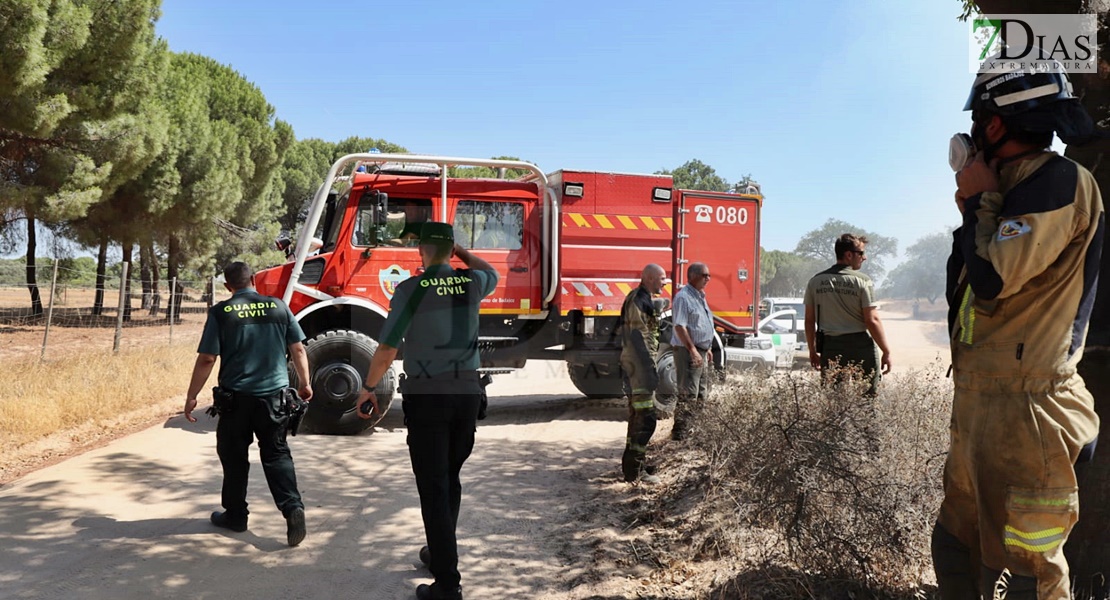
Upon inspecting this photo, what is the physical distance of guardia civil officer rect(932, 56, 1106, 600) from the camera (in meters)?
2.00

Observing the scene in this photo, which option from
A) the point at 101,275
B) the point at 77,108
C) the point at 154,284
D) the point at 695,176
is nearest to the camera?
the point at 77,108

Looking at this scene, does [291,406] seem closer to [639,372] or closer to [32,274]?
[639,372]

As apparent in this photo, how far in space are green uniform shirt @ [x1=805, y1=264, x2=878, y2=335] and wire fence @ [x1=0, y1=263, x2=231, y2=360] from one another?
9.64m

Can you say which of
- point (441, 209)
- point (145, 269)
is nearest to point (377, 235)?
point (441, 209)

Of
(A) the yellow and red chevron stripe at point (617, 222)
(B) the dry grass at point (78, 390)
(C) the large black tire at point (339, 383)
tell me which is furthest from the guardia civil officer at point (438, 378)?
(B) the dry grass at point (78, 390)

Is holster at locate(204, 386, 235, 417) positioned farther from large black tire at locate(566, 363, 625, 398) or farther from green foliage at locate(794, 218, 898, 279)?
green foliage at locate(794, 218, 898, 279)

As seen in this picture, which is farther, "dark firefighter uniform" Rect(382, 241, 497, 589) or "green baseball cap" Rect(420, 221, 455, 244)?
"green baseball cap" Rect(420, 221, 455, 244)

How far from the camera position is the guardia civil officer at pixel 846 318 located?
5027 mm

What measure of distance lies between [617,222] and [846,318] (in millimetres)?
3617

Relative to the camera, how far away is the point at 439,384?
11.7 ft

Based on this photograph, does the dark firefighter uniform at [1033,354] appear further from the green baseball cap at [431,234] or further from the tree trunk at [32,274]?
the tree trunk at [32,274]

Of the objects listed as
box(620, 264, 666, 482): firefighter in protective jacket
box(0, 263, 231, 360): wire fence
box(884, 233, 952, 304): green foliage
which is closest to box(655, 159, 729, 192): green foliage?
box(884, 233, 952, 304): green foliage

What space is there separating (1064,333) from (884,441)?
7.45 ft

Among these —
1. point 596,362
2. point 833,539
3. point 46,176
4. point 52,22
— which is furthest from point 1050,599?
point 46,176
